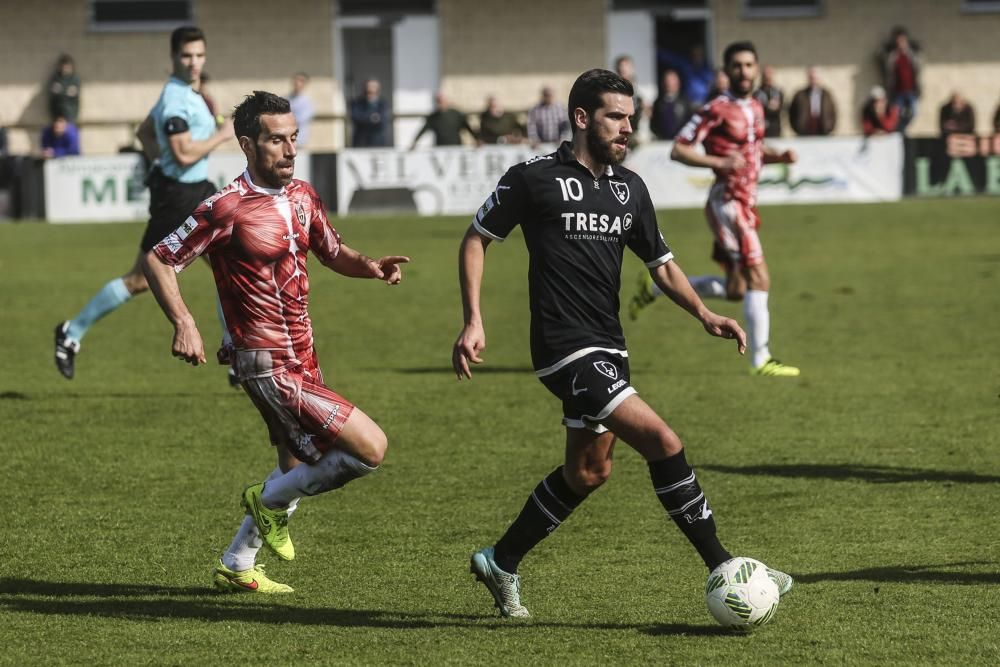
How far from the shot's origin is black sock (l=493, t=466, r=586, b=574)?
5891 mm

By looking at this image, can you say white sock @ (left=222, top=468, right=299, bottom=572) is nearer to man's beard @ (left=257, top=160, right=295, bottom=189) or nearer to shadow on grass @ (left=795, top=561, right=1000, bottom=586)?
man's beard @ (left=257, top=160, right=295, bottom=189)

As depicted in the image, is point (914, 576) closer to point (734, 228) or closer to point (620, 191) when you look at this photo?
point (620, 191)

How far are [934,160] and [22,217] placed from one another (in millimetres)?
13909

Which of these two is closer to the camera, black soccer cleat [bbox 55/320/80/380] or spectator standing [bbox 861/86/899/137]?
black soccer cleat [bbox 55/320/80/380]

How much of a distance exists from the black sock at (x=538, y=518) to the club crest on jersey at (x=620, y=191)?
3.05ft

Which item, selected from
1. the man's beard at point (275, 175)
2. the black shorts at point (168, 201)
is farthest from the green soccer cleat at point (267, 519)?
the black shorts at point (168, 201)

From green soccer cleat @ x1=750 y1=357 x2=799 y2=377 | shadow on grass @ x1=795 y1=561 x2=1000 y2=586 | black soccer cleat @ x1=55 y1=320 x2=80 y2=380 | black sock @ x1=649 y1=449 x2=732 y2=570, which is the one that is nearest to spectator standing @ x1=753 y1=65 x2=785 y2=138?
green soccer cleat @ x1=750 y1=357 x2=799 y2=377

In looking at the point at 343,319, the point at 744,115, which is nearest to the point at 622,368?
the point at 744,115

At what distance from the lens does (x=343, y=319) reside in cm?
1502

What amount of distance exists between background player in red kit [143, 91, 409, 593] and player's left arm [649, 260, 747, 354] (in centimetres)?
92

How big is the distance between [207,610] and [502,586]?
1052mm

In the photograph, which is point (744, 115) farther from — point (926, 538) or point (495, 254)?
point (495, 254)

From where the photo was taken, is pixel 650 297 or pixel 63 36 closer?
pixel 650 297

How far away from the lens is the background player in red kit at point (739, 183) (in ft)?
37.7
